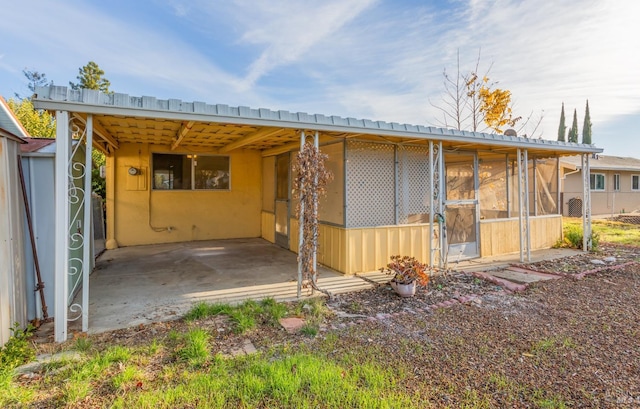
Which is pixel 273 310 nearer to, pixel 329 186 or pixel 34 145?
pixel 329 186

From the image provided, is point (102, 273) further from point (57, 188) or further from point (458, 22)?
point (458, 22)

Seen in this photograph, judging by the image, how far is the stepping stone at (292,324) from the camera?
3490mm

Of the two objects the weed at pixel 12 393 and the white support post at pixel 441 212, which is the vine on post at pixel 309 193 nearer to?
the white support post at pixel 441 212

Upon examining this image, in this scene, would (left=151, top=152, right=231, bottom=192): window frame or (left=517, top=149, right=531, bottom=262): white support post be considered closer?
(left=517, top=149, right=531, bottom=262): white support post

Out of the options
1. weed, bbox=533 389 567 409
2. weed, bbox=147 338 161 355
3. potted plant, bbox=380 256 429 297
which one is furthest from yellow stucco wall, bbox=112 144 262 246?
weed, bbox=533 389 567 409

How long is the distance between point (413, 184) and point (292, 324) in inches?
145

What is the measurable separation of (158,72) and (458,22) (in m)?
11.6

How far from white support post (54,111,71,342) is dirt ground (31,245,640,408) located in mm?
253

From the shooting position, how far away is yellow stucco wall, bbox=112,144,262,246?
8.16 meters

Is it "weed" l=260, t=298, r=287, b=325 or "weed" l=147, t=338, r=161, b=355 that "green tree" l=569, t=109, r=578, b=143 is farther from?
"weed" l=147, t=338, r=161, b=355

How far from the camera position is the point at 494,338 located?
10.8 feet

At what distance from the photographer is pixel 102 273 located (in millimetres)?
5645

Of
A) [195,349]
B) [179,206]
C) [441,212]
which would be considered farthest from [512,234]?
[179,206]

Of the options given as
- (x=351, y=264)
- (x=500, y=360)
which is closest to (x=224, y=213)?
(x=351, y=264)
